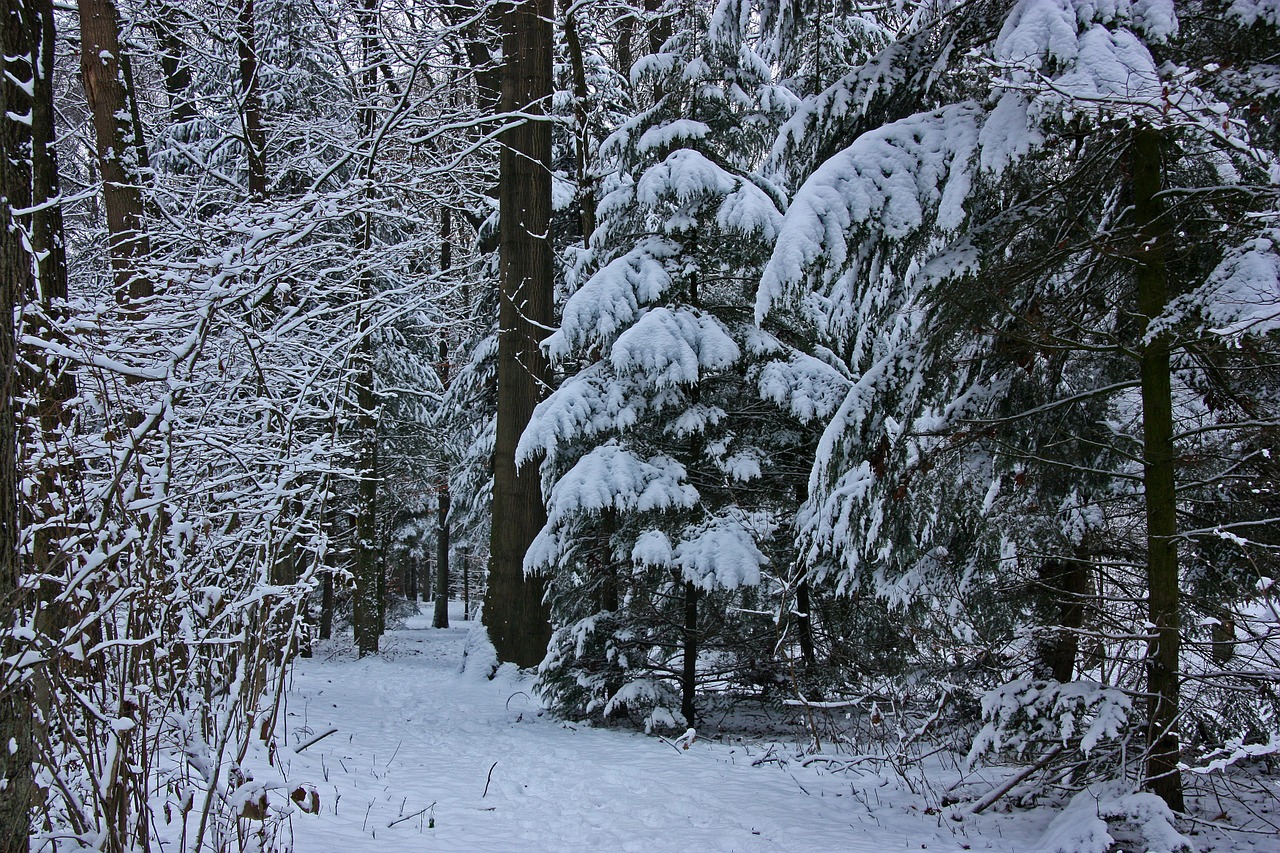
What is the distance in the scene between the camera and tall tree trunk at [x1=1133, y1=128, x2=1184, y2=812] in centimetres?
404

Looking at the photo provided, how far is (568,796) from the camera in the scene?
227 inches

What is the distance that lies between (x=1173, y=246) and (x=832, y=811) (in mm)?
3961

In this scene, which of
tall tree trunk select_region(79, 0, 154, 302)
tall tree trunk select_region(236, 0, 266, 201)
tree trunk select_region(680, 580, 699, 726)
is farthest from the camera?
tall tree trunk select_region(236, 0, 266, 201)

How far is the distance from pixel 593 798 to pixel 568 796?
192mm

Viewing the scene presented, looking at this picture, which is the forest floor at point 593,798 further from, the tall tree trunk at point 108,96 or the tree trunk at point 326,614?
the tree trunk at point 326,614

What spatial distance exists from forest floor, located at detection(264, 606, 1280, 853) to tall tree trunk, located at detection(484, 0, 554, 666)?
70.0 inches

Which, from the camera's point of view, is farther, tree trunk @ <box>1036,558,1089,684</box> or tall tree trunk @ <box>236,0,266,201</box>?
tall tree trunk @ <box>236,0,266,201</box>

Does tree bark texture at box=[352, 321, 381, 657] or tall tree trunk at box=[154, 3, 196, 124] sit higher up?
tall tree trunk at box=[154, 3, 196, 124]

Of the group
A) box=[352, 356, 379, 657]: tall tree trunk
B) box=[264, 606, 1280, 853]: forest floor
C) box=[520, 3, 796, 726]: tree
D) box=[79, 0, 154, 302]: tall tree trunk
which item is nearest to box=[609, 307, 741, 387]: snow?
box=[520, 3, 796, 726]: tree

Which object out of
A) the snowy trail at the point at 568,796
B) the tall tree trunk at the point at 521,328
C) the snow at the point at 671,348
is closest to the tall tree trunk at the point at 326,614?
the tall tree trunk at the point at 521,328

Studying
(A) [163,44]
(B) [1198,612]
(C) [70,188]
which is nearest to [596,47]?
(A) [163,44]

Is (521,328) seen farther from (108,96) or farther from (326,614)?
(326,614)

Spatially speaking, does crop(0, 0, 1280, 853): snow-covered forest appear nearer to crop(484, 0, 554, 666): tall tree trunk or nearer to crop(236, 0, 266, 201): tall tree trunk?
crop(236, 0, 266, 201): tall tree trunk

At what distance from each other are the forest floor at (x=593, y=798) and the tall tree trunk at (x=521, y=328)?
1778mm
